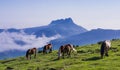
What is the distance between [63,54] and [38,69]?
10.2m

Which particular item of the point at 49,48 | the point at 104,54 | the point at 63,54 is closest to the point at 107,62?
the point at 104,54

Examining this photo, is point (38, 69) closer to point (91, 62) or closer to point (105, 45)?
point (91, 62)

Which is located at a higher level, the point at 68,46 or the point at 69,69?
the point at 68,46

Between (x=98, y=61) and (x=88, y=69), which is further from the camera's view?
(x=98, y=61)

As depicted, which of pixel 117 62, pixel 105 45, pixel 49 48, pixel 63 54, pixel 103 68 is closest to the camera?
pixel 103 68

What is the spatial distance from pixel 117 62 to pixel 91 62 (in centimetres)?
374

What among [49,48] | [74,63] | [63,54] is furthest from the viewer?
[49,48]

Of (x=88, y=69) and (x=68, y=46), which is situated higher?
(x=68, y=46)

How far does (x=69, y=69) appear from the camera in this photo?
4266 centimetres

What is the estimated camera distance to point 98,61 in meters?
46.2

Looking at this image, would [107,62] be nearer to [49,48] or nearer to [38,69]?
[38,69]

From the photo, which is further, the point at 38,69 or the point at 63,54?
the point at 63,54

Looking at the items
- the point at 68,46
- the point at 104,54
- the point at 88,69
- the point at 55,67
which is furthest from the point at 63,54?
the point at 88,69

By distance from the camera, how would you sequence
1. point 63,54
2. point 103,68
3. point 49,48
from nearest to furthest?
point 103,68
point 63,54
point 49,48
